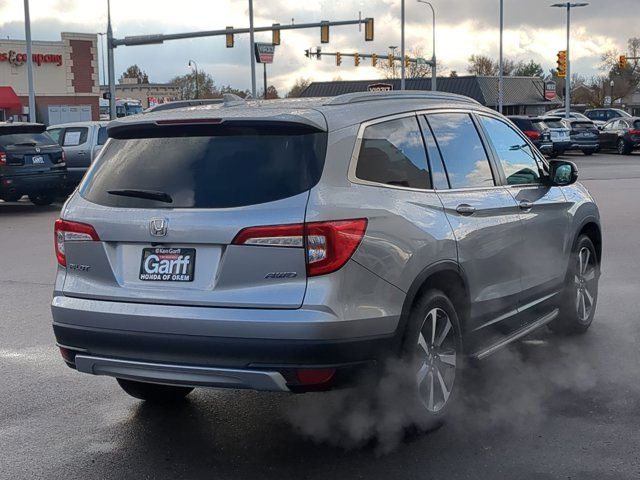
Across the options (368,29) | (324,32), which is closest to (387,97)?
(324,32)

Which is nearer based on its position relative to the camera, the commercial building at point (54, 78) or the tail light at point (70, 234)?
the tail light at point (70, 234)

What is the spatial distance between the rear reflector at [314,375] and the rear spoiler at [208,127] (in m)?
1.14

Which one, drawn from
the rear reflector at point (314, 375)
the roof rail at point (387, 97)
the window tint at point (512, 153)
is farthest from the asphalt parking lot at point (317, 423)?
the roof rail at point (387, 97)

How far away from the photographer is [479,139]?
5648 millimetres

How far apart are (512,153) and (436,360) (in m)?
1.85

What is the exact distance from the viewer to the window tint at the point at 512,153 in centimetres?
585

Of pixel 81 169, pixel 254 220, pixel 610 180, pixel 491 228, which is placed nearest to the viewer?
pixel 254 220

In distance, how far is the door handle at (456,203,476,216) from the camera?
505 centimetres

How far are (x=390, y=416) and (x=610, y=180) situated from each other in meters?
21.4

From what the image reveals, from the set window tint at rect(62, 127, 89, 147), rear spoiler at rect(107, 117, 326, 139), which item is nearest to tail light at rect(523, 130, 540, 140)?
window tint at rect(62, 127, 89, 147)

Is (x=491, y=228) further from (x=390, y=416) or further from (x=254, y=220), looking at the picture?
(x=254, y=220)

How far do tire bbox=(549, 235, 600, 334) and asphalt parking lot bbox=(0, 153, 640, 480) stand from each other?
0.12m

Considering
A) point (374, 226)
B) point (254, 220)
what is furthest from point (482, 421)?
point (254, 220)

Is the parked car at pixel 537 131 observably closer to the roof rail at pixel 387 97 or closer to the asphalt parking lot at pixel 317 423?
the asphalt parking lot at pixel 317 423
